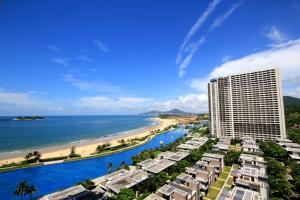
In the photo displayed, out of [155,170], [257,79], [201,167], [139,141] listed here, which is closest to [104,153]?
[139,141]

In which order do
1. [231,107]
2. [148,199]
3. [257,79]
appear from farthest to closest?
[231,107]
[257,79]
[148,199]

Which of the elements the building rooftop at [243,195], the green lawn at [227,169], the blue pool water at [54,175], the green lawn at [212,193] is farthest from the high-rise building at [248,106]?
the building rooftop at [243,195]

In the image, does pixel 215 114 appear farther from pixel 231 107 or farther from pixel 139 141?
pixel 139 141

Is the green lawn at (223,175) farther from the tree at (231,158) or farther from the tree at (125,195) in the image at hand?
the tree at (125,195)

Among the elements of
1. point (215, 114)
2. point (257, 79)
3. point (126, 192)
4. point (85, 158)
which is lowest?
point (85, 158)

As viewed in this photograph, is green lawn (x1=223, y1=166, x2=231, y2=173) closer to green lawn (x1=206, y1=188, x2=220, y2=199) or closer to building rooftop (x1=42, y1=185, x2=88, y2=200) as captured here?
green lawn (x1=206, y1=188, x2=220, y2=199)

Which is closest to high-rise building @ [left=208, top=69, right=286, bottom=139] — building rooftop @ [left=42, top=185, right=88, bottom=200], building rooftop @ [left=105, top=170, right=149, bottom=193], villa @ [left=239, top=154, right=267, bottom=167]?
villa @ [left=239, top=154, right=267, bottom=167]

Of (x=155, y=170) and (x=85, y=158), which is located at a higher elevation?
(x=155, y=170)

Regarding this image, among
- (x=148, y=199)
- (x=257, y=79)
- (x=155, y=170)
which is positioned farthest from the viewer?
(x=257, y=79)
